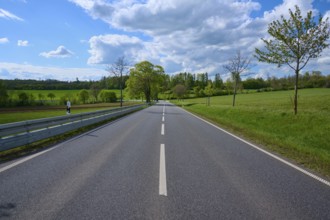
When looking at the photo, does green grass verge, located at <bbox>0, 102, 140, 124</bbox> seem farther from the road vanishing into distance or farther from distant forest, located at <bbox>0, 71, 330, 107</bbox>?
the road vanishing into distance

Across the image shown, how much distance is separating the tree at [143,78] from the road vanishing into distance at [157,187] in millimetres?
59419

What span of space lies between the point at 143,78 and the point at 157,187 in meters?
63.1

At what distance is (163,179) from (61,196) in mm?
1965

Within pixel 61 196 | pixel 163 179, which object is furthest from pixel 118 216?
pixel 163 179

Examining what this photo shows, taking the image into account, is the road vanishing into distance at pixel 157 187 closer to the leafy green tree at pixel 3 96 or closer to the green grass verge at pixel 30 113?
the green grass verge at pixel 30 113

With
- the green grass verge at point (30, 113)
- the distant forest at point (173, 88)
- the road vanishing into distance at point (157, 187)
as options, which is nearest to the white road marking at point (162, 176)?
the road vanishing into distance at point (157, 187)

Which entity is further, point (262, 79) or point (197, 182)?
point (262, 79)

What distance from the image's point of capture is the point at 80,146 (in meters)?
8.34

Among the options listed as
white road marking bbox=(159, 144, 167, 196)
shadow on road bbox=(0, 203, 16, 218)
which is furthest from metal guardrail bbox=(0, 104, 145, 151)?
white road marking bbox=(159, 144, 167, 196)

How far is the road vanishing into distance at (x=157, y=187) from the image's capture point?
349 cm

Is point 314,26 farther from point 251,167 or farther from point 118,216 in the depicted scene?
point 118,216

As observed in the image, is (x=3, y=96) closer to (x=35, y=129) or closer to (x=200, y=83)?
(x=35, y=129)

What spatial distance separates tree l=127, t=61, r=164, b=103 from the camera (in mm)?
65938

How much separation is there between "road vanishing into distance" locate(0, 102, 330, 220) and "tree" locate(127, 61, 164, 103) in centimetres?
5942
